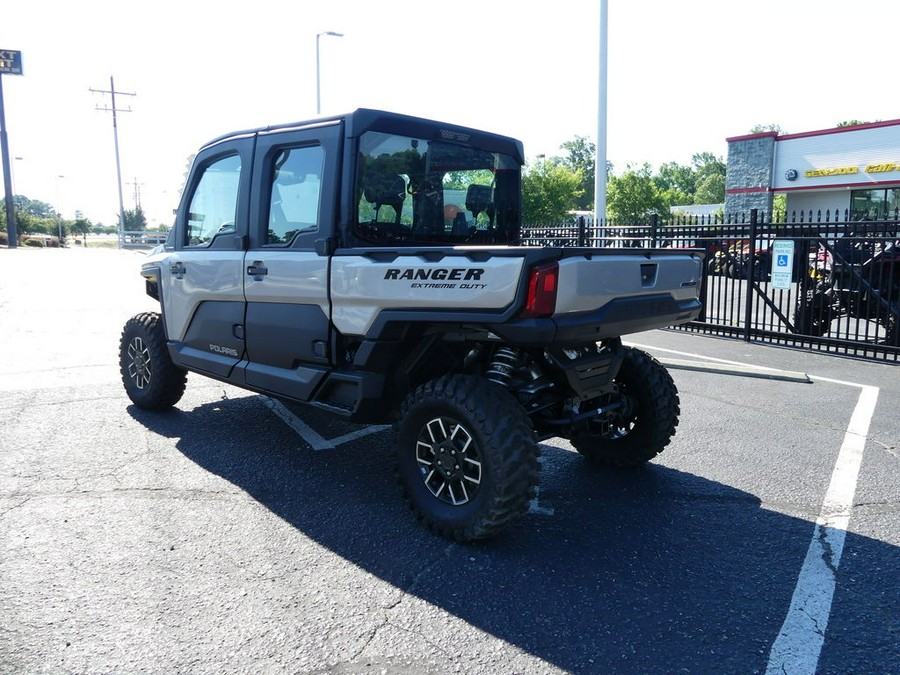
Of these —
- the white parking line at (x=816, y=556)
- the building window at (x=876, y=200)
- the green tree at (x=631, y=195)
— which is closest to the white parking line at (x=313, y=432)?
the white parking line at (x=816, y=556)

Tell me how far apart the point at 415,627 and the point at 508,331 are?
139cm

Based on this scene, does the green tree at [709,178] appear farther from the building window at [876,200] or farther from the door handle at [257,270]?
the door handle at [257,270]

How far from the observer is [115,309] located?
13742 mm

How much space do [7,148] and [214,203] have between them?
59086 millimetres

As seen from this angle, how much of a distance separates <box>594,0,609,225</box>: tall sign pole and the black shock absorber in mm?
11474

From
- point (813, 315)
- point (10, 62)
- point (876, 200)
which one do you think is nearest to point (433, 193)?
point (813, 315)

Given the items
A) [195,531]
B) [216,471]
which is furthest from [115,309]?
[195,531]

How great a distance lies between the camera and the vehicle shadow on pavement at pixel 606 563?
275 cm

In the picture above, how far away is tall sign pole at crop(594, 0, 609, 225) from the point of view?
15.7 metres

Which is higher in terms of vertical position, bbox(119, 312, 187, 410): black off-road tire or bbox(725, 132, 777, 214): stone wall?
bbox(725, 132, 777, 214): stone wall

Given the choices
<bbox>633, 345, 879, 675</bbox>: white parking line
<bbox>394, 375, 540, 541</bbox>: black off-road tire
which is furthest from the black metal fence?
<bbox>394, 375, 540, 541</bbox>: black off-road tire

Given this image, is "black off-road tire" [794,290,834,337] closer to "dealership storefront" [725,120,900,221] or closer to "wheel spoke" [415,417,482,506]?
"wheel spoke" [415,417,482,506]

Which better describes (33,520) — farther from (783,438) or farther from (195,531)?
(783,438)

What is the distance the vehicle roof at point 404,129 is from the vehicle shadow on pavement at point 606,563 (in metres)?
2.29
